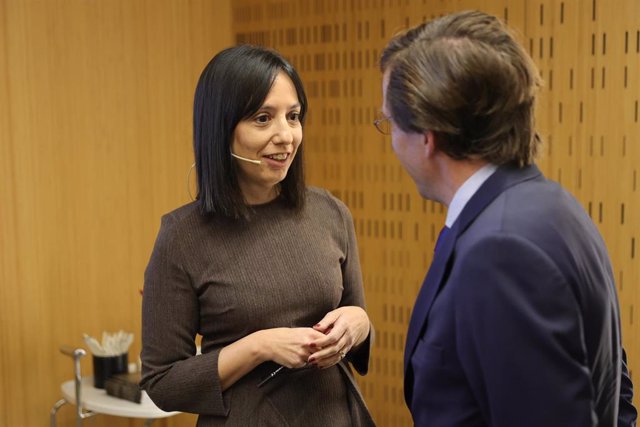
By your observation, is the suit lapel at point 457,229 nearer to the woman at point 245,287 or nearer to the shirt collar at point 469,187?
the shirt collar at point 469,187

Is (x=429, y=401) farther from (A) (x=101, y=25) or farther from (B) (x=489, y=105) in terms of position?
(A) (x=101, y=25)

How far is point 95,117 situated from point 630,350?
7.55 ft

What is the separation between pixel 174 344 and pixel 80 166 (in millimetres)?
1705

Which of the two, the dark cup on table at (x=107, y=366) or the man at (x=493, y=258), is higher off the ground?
the man at (x=493, y=258)

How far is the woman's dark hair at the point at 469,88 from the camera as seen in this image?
1153 millimetres

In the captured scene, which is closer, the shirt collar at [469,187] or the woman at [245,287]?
the shirt collar at [469,187]

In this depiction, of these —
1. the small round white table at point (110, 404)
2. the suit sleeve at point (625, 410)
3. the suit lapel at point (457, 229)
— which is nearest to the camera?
the suit lapel at point (457, 229)

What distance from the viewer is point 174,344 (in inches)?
→ 66.0

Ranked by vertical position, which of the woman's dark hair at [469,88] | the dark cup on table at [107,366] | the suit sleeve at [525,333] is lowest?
the dark cup on table at [107,366]

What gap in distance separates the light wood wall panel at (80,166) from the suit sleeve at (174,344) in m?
1.50

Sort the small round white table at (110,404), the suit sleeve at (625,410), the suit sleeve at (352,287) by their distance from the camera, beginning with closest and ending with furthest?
the suit sleeve at (625,410) < the suit sleeve at (352,287) < the small round white table at (110,404)

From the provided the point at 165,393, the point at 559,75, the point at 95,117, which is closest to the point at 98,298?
the point at 95,117

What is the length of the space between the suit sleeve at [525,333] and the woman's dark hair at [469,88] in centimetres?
18

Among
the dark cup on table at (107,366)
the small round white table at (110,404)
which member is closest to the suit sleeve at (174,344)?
the small round white table at (110,404)
